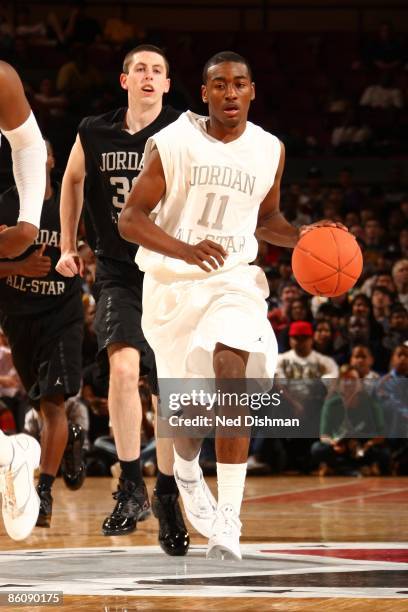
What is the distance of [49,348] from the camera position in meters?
6.64

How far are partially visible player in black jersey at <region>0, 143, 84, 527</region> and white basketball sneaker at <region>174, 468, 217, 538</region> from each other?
1523mm

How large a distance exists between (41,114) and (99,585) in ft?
38.6

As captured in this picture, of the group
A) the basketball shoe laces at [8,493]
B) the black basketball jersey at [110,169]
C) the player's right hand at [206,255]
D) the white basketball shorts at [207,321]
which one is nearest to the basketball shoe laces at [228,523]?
the white basketball shorts at [207,321]

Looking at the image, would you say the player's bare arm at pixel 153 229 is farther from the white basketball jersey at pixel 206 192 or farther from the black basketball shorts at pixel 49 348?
the black basketball shorts at pixel 49 348

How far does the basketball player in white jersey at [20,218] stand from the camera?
396 centimetres

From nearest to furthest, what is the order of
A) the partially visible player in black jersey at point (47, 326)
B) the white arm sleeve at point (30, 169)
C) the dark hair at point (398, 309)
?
the white arm sleeve at point (30, 169) → the partially visible player in black jersey at point (47, 326) → the dark hair at point (398, 309)

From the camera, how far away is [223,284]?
4824 millimetres

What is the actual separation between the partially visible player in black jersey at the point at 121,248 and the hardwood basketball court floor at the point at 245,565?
396 mm

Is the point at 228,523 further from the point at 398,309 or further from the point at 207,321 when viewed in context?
the point at 398,309


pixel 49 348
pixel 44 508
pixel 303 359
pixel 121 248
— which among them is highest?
pixel 121 248

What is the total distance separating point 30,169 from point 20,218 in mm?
172

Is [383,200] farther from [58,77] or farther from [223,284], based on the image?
[223,284]

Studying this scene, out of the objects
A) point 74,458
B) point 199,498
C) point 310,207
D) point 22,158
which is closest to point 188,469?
point 199,498

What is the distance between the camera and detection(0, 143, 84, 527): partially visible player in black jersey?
657cm
